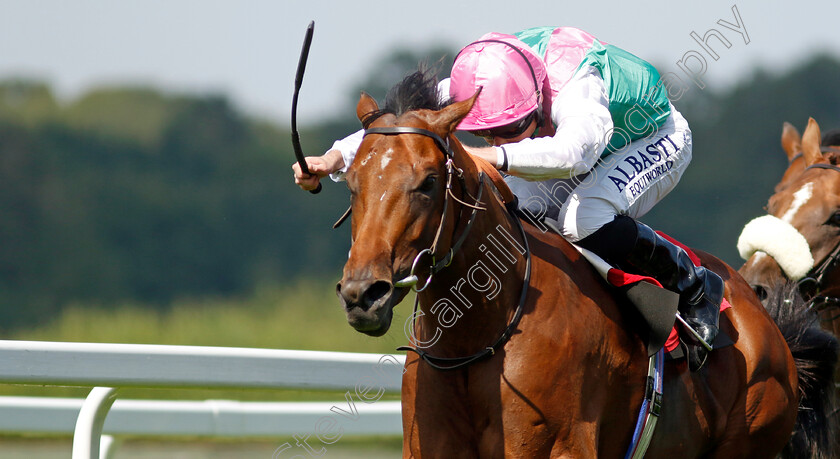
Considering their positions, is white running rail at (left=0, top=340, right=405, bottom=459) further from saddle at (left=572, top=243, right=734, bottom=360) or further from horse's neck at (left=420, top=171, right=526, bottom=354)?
saddle at (left=572, top=243, right=734, bottom=360)

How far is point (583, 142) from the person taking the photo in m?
2.93

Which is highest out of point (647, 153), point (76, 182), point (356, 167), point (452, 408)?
point (76, 182)

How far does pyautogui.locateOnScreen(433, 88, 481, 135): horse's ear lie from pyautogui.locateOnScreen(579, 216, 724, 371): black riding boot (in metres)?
0.79

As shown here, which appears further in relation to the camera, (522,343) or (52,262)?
(52,262)

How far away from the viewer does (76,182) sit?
1903cm

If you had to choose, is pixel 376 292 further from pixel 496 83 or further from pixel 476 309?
pixel 496 83

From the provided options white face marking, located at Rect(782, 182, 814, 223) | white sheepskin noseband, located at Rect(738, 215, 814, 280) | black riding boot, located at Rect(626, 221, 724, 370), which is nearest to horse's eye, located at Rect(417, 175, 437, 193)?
black riding boot, located at Rect(626, 221, 724, 370)

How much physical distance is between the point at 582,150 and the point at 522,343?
649 millimetres

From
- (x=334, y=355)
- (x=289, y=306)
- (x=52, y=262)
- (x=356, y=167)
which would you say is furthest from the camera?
(x=52, y=262)

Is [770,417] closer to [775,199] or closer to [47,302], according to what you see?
[775,199]

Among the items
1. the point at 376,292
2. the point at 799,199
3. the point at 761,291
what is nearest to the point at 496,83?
the point at 376,292

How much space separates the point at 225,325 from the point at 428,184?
416 inches

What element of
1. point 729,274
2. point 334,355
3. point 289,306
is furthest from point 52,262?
point 729,274

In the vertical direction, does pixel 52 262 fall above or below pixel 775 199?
above
